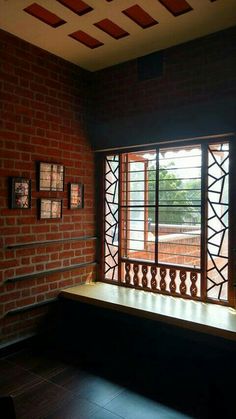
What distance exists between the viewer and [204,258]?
300 centimetres

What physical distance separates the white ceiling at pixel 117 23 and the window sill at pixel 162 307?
2.42 metres

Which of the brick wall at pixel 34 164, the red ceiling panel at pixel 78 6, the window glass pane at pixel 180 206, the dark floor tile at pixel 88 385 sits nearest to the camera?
the dark floor tile at pixel 88 385

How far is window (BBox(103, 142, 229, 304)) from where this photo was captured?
296cm

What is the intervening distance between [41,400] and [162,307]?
118 centimetres

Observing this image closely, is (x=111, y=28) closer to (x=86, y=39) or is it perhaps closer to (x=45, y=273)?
(x=86, y=39)

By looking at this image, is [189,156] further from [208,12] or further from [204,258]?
A: [208,12]

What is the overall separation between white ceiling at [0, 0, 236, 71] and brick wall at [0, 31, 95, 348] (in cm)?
18

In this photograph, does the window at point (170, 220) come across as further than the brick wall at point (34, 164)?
A: Yes

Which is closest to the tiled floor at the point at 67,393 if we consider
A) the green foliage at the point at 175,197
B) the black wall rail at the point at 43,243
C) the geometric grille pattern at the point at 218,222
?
the black wall rail at the point at 43,243

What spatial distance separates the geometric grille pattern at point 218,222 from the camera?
290cm

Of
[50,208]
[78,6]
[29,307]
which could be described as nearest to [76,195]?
[50,208]

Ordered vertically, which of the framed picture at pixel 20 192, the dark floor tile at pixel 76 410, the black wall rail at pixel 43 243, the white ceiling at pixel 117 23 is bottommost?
the dark floor tile at pixel 76 410

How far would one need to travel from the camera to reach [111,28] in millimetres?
2818

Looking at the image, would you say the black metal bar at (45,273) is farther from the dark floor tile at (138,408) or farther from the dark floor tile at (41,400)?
the dark floor tile at (138,408)
